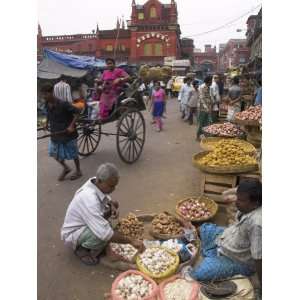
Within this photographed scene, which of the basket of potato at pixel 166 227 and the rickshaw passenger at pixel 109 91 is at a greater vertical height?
the rickshaw passenger at pixel 109 91

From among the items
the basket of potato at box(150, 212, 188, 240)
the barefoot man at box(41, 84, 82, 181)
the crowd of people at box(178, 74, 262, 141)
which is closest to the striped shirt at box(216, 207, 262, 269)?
the basket of potato at box(150, 212, 188, 240)

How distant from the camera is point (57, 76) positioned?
12.7 m

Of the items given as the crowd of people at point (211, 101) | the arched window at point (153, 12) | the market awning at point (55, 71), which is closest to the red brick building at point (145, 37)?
the arched window at point (153, 12)

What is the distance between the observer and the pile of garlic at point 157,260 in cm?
291

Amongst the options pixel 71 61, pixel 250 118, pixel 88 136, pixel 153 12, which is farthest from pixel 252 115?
pixel 153 12

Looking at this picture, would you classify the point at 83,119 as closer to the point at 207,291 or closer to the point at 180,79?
the point at 207,291

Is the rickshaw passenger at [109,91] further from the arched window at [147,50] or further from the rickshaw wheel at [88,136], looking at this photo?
the arched window at [147,50]

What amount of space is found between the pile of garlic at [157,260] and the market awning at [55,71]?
34.7ft

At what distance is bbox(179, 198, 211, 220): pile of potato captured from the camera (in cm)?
391

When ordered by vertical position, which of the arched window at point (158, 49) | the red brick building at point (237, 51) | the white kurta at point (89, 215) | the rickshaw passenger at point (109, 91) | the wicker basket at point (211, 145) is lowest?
the white kurta at point (89, 215)

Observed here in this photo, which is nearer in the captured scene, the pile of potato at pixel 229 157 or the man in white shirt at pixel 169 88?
the pile of potato at pixel 229 157
